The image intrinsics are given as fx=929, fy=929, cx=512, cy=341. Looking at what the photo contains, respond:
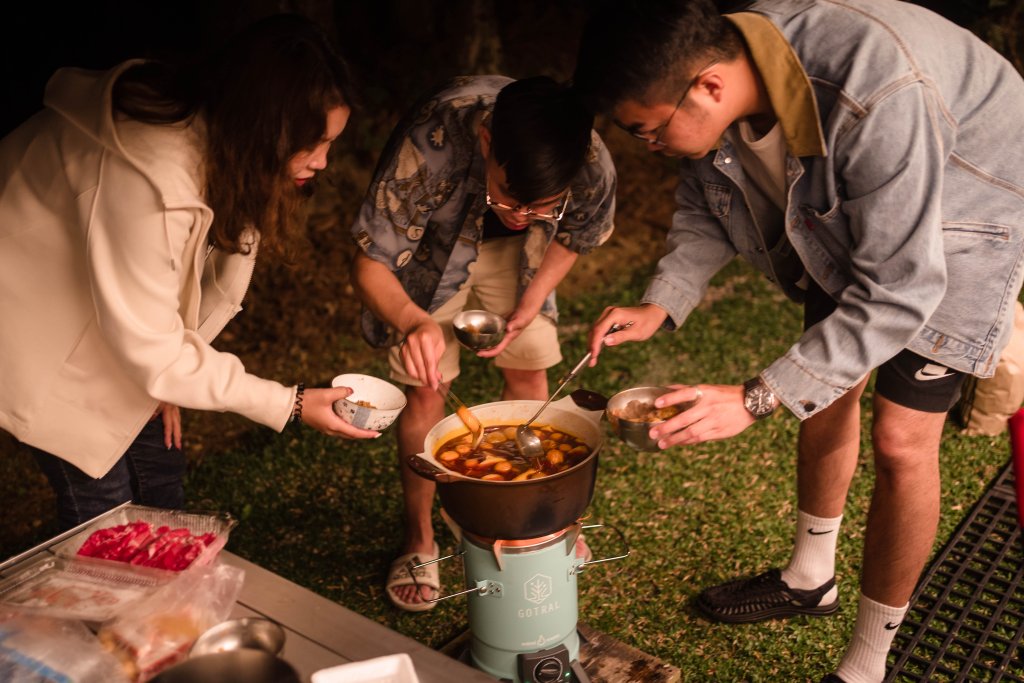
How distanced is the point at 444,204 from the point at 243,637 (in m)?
1.49

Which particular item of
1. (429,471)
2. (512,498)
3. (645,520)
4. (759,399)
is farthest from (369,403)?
(645,520)

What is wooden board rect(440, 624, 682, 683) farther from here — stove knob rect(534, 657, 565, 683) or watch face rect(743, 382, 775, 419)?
watch face rect(743, 382, 775, 419)

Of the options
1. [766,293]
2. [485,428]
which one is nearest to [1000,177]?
[485,428]

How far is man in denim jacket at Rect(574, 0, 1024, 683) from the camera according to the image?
2086 mm

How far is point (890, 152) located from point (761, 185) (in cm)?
53

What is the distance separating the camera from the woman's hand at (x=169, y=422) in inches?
112

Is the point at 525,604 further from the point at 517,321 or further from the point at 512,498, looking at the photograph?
the point at 517,321

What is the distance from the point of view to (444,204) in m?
2.93

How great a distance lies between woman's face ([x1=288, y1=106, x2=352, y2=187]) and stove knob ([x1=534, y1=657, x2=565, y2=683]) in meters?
1.44

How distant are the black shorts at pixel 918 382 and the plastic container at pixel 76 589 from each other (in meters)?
1.85

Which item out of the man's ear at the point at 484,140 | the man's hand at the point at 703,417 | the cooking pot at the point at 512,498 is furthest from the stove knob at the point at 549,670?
the man's ear at the point at 484,140

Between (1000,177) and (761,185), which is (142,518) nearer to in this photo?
(761,185)

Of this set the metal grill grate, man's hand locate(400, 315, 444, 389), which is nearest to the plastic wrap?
man's hand locate(400, 315, 444, 389)

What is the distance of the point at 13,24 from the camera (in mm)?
5441
